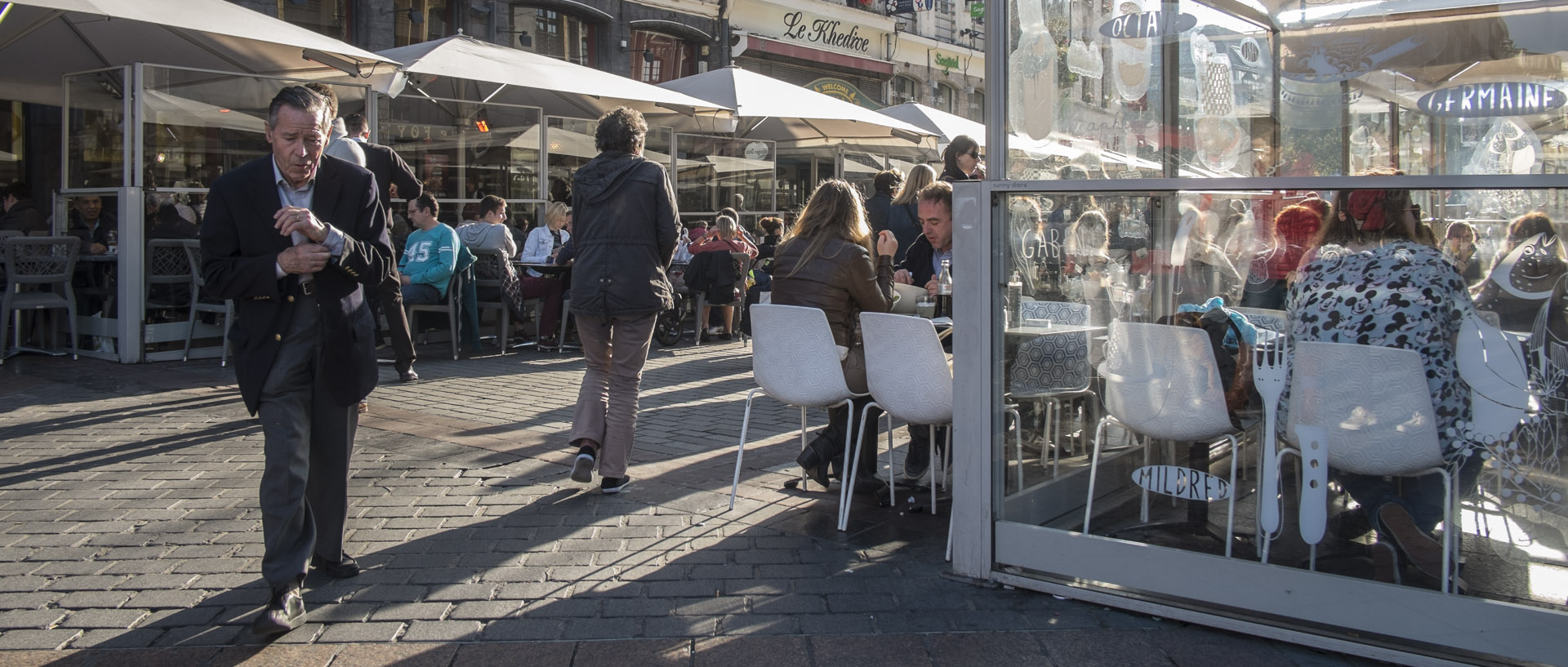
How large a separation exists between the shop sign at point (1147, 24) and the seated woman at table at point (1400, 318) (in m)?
0.81

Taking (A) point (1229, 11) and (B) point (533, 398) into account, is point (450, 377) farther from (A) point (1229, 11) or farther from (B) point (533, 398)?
(A) point (1229, 11)

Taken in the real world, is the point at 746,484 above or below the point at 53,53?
below

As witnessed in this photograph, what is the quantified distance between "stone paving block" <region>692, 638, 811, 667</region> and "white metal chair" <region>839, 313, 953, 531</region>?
4.07ft

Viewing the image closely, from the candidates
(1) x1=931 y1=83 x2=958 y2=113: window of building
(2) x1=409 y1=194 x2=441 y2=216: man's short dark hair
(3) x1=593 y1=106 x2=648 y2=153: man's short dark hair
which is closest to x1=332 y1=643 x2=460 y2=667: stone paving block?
(3) x1=593 y1=106 x2=648 y2=153: man's short dark hair

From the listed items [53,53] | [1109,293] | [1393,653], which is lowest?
[1393,653]

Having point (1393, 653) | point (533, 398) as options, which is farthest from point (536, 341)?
point (1393, 653)

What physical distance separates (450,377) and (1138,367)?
19.9ft

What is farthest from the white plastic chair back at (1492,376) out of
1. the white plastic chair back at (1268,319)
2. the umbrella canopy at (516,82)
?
the umbrella canopy at (516,82)

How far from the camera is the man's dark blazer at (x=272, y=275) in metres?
3.52

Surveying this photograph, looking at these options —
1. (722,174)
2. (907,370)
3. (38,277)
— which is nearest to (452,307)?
(38,277)

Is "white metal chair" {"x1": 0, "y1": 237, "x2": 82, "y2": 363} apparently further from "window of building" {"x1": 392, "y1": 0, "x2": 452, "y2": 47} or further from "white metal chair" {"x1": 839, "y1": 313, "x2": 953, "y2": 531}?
"window of building" {"x1": 392, "y1": 0, "x2": 452, "y2": 47}

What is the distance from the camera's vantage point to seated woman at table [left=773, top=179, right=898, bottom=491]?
5.12 metres

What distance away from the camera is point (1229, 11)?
404 centimetres

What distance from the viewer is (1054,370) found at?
14.5ft
